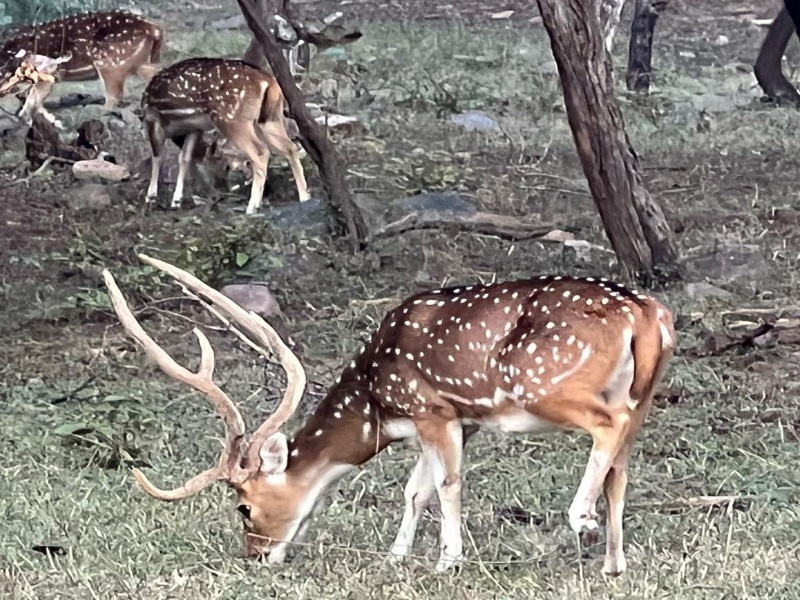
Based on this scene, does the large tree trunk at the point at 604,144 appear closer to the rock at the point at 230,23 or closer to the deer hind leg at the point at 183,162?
the deer hind leg at the point at 183,162

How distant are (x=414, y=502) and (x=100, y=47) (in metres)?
9.61

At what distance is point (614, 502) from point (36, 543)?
1.90 m

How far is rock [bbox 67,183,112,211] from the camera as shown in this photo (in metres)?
11.0

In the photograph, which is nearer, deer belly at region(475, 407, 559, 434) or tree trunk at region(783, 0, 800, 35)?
deer belly at region(475, 407, 559, 434)

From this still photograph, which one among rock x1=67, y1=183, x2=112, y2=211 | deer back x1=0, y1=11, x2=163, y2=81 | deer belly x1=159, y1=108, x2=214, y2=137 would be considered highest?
deer belly x1=159, y1=108, x2=214, y2=137

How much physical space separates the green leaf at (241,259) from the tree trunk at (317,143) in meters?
0.67

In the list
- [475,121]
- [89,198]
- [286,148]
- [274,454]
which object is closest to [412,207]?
[286,148]

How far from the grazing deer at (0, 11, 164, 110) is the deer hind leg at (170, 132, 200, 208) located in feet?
9.31

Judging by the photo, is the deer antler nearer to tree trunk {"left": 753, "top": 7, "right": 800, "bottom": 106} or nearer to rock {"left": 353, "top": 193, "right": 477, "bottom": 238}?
rock {"left": 353, "top": 193, "right": 477, "bottom": 238}

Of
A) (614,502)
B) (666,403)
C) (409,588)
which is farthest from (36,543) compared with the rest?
(666,403)

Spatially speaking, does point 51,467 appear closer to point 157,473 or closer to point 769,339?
point 157,473

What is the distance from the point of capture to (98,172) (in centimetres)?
1170

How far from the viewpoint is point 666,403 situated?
6730 millimetres

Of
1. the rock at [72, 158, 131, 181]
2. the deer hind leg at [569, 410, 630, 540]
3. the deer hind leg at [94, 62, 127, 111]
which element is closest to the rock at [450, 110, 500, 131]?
the deer hind leg at [94, 62, 127, 111]
